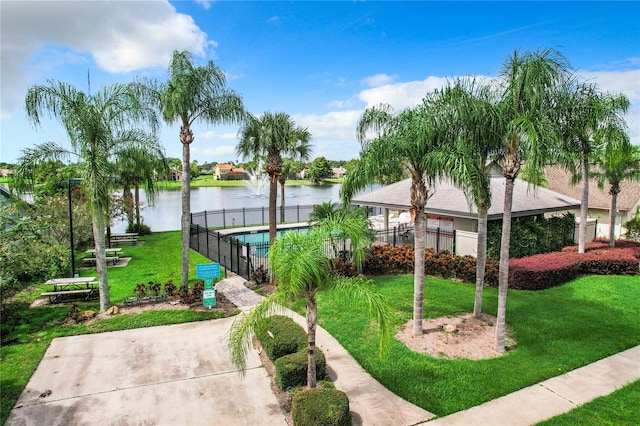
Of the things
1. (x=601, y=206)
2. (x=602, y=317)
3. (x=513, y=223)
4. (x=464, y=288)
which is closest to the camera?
(x=602, y=317)

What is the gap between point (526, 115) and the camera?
268 inches

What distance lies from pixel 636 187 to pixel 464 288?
1844 centimetres

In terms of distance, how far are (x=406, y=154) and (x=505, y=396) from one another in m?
4.65

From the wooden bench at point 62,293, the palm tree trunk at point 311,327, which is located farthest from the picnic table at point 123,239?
the palm tree trunk at point 311,327

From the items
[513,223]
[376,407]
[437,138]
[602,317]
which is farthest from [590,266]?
[376,407]

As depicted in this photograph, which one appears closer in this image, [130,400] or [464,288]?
[130,400]

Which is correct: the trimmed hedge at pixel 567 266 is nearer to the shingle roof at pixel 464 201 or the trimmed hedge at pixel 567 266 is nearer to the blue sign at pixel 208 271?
the shingle roof at pixel 464 201

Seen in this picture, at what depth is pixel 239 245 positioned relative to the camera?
13.6 metres

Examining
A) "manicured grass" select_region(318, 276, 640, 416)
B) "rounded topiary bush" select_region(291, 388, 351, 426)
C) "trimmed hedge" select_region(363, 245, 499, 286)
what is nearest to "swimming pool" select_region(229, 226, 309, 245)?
"trimmed hedge" select_region(363, 245, 499, 286)

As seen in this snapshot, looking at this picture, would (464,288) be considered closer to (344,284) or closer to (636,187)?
(344,284)

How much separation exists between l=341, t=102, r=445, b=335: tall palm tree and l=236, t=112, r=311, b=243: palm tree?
15.7 feet

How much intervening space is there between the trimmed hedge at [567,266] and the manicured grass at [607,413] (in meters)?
6.22

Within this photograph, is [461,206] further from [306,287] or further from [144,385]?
[144,385]

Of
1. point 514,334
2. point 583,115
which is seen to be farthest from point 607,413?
point 583,115
